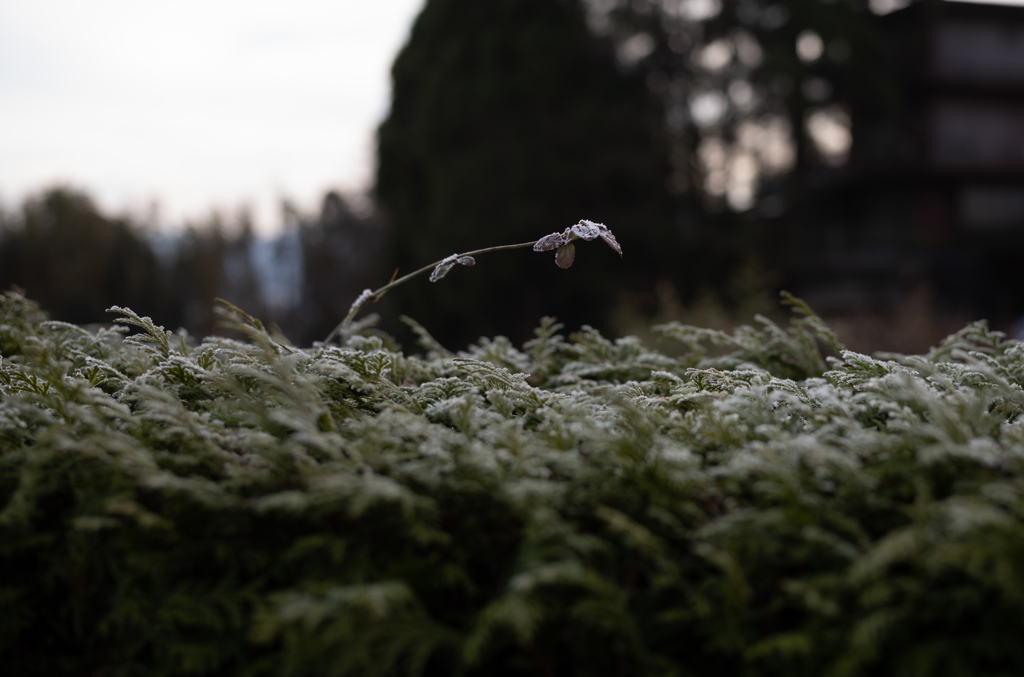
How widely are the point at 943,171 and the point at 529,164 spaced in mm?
14979

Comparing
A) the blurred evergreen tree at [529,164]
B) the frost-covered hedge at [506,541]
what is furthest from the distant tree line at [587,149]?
the frost-covered hedge at [506,541]

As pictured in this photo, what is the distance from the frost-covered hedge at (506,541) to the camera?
1198 mm

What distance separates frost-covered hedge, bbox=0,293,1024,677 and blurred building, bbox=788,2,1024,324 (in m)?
20.2

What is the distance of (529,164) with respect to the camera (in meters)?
17.1

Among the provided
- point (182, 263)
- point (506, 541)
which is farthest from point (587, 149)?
point (506, 541)

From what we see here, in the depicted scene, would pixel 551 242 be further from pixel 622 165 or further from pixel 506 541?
pixel 622 165

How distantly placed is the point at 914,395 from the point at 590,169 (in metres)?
16.2

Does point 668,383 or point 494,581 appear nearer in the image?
point 494,581

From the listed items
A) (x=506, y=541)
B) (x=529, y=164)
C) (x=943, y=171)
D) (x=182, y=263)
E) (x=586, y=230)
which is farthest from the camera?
(x=182, y=263)

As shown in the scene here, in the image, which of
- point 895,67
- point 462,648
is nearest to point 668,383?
point 462,648

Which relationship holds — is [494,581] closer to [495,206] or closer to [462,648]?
[462,648]

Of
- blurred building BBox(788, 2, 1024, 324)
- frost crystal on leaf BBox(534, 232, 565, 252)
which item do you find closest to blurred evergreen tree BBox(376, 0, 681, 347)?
blurred building BBox(788, 2, 1024, 324)

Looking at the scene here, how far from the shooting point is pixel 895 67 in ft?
73.0

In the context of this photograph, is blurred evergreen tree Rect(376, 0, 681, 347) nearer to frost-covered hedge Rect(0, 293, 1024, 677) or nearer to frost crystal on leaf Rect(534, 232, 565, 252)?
frost crystal on leaf Rect(534, 232, 565, 252)
